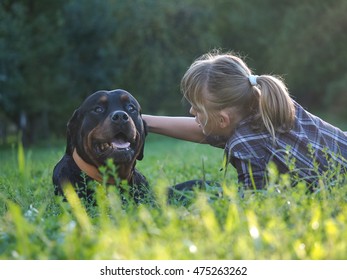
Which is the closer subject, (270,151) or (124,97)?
(270,151)

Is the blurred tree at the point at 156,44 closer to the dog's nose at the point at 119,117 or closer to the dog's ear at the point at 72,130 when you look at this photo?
the dog's ear at the point at 72,130

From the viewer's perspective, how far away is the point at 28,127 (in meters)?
29.1

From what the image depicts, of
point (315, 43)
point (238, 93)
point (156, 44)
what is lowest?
point (156, 44)

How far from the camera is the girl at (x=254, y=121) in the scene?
14.9ft

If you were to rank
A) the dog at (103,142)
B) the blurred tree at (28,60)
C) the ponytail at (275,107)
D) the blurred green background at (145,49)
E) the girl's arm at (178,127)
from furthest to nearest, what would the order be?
the blurred green background at (145,49)
the blurred tree at (28,60)
the girl's arm at (178,127)
the dog at (103,142)
the ponytail at (275,107)

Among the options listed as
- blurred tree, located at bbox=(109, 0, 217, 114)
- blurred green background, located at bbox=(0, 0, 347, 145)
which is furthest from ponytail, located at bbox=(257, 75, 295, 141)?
blurred tree, located at bbox=(109, 0, 217, 114)

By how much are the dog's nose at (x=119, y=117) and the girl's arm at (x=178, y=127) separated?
1.93 feet

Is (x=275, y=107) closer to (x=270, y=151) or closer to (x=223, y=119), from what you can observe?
(x=270, y=151)

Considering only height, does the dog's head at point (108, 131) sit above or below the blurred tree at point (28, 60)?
above

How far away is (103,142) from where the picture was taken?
5125 millimetres

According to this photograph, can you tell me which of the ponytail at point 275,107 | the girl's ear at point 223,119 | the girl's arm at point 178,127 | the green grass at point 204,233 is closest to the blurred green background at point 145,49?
the girl's arm at point 178,127

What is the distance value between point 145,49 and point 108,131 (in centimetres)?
3012

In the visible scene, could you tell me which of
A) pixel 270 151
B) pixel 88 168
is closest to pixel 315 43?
pixel 88 168
